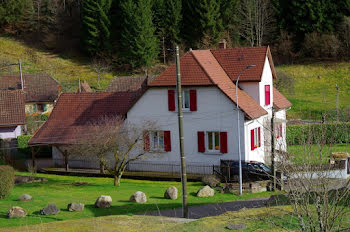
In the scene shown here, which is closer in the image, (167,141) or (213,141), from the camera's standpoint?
(213,141)

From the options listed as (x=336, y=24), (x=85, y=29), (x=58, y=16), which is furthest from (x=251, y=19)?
(x=58, y=16)

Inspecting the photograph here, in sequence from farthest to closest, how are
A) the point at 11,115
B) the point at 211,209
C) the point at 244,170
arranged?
the point at 11,115 → the point at 244,170 → the point at 211,209

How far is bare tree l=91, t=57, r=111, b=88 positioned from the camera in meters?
69.5

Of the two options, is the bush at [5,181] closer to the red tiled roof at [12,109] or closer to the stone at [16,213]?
the stone at [16,213]

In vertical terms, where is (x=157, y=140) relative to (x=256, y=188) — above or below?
above

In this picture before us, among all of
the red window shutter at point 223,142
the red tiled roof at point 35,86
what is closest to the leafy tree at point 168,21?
the red tiled roof at point 35,86

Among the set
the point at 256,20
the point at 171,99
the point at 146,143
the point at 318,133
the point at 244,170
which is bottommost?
the point at 244,170

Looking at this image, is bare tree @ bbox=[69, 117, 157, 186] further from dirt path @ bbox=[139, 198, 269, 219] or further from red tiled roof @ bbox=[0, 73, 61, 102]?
red tiled roof @ bbox=[0, 73, 61, 102]

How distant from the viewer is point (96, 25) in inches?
3054

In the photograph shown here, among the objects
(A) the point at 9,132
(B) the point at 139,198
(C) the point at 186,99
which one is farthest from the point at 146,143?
(A) the point at 9,132

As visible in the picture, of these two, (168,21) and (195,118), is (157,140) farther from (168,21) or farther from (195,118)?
(168,21)

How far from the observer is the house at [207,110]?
97.6ft

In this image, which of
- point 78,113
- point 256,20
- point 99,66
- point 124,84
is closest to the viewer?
point 78,113

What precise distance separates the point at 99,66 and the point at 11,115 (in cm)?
3321
